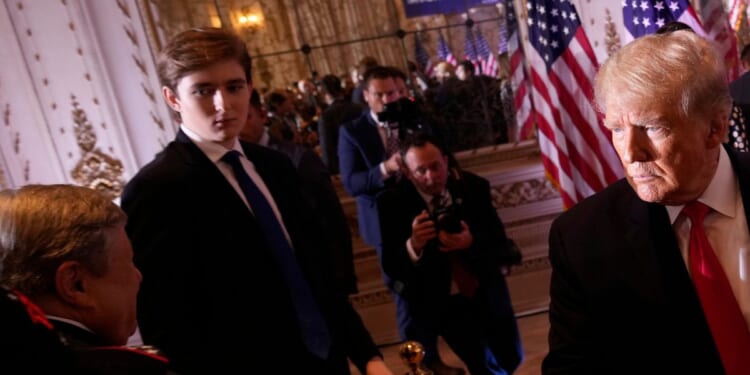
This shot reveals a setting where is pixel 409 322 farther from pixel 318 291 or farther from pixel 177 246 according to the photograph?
pixel 177 246

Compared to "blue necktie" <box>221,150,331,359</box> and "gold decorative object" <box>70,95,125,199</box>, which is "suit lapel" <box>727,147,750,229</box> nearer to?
"blue necktie" <box>221,150,331,359</box>

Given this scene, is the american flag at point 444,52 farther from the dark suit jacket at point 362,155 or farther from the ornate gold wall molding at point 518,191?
the dark suit jacket at point 362,155

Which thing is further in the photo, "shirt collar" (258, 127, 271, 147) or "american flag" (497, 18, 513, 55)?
"american flag" (497, 18, 513, 55)

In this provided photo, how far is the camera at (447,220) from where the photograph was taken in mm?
3160

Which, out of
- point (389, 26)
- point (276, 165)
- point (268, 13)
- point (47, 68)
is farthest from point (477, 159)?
point (276, 165)

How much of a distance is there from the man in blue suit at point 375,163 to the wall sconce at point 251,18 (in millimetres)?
1656

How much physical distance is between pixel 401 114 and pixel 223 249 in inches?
78.8

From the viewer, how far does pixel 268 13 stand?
5.45m

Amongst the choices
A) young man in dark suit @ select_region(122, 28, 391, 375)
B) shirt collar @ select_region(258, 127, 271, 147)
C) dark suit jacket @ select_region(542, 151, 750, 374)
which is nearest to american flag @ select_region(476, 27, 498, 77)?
shirt collar @ select_region(258, 127, 271, 147)

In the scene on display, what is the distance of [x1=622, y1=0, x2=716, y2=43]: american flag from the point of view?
3.79m

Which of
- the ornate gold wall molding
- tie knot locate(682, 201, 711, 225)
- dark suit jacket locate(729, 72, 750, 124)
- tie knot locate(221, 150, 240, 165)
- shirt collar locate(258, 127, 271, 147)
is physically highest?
tie knot locate(221, 150, 240, 165)

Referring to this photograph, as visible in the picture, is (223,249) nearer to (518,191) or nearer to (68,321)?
(68,321)

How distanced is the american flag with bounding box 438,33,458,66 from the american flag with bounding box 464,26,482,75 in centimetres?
11

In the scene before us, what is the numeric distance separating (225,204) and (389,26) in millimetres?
3902
